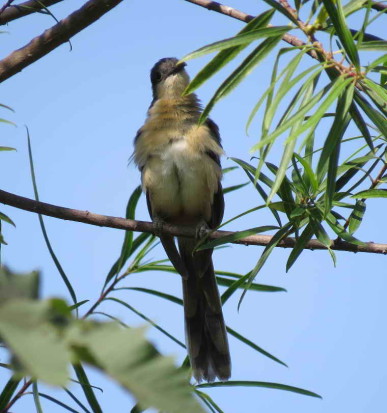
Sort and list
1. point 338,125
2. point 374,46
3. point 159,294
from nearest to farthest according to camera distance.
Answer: point 338,125 → point 374,46 → point 159,294

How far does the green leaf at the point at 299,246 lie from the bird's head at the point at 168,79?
273 centimetres

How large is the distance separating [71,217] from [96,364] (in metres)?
2.84

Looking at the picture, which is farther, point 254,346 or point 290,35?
point 254,346

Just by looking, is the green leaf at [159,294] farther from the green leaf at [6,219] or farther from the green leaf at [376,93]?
the green leaf at [376,93]

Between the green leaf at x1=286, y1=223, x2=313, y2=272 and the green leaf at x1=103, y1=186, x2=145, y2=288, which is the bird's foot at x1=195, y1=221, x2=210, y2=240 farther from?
the green leaf at x1=286, y1=223, x2=313, y2=272

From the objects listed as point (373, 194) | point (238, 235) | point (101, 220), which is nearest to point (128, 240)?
point (101, 220)

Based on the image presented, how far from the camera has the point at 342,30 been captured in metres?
2.22

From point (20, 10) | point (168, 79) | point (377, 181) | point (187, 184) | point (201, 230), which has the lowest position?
point (377, 181)

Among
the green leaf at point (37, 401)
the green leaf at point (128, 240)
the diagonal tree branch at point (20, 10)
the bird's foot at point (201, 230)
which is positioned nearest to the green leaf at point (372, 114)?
the green leaf at point (37, 401)

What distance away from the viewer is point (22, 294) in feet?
1.68

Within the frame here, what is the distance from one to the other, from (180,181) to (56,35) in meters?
2.33

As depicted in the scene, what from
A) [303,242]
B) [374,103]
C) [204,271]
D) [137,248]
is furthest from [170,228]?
[374,103]

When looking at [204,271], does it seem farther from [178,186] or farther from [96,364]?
Result: [96,364]

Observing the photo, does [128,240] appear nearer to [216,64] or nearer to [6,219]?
[6,219]
